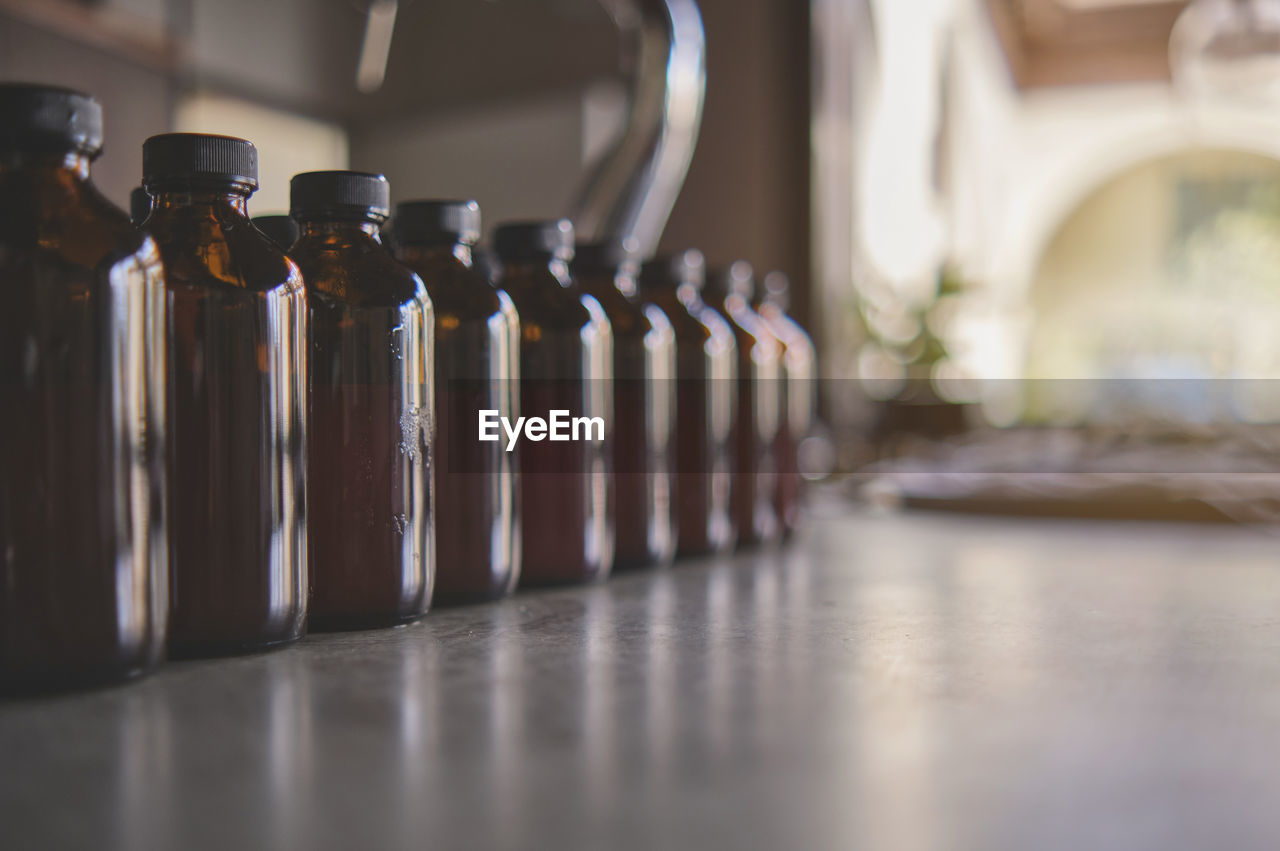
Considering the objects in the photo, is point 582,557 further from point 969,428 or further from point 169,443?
point 969,428

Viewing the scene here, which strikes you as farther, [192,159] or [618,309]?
[618,309]

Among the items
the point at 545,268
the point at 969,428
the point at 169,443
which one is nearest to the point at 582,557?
the point at 545,268

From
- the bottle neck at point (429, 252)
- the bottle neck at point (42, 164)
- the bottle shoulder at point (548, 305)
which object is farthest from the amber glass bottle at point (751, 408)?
the bottle neck at point (42, 164)

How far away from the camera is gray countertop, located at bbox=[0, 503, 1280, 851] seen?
317mm

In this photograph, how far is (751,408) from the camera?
0.91 metres

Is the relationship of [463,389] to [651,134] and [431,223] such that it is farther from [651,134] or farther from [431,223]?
[651,134]

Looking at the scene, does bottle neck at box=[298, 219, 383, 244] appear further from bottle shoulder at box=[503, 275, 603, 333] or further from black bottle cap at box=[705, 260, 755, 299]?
black bottle cap at box=[705, 260, 755, 299]

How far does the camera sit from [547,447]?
71 centimetres

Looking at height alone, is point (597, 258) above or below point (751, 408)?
above

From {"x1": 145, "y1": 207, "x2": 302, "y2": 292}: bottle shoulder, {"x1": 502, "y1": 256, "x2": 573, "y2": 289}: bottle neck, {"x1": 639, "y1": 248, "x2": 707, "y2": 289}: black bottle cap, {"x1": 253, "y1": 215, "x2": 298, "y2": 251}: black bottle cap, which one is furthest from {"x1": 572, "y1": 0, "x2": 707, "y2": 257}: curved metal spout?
{"x1": 145, "y1": 207, "x2": 302, "y2": 292}: bottle shoulder

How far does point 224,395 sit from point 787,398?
569 mm

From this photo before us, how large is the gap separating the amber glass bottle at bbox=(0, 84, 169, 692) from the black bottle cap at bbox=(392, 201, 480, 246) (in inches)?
8.0

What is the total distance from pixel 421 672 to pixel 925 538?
658mm

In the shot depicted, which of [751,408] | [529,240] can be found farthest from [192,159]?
[751,408]
